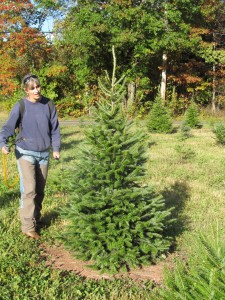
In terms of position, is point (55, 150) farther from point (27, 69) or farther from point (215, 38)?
point (215, 38)

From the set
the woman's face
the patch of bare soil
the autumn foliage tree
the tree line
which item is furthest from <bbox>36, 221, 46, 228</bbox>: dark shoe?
the autumn foliage tree

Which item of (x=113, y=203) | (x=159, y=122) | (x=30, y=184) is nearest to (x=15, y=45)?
(x=159, y=122)

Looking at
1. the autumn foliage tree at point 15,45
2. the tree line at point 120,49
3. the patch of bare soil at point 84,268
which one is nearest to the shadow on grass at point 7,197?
the patch of bare soil at point 84,268

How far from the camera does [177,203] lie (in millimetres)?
6609

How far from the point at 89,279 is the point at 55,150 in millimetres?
1788

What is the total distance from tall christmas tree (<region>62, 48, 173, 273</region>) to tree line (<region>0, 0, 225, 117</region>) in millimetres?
18422

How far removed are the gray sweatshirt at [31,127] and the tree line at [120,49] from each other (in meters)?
17.8

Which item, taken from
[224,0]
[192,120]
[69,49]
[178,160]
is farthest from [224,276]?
[224,0]

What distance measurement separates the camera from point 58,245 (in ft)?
16.1

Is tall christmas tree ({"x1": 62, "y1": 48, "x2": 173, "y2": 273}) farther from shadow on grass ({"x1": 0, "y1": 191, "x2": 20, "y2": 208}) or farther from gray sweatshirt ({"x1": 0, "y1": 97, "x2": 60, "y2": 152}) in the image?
shadow on grass ({"x1": 0, "y1": 191, "x2": 20, "y2": 208})

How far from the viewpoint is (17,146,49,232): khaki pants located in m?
4.87

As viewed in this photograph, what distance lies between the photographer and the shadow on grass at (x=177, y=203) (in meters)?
5.41

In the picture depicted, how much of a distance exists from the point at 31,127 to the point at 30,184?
710 mm

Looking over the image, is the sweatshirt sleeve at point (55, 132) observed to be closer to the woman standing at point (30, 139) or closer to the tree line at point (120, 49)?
the woman standing at point (30, 139)
